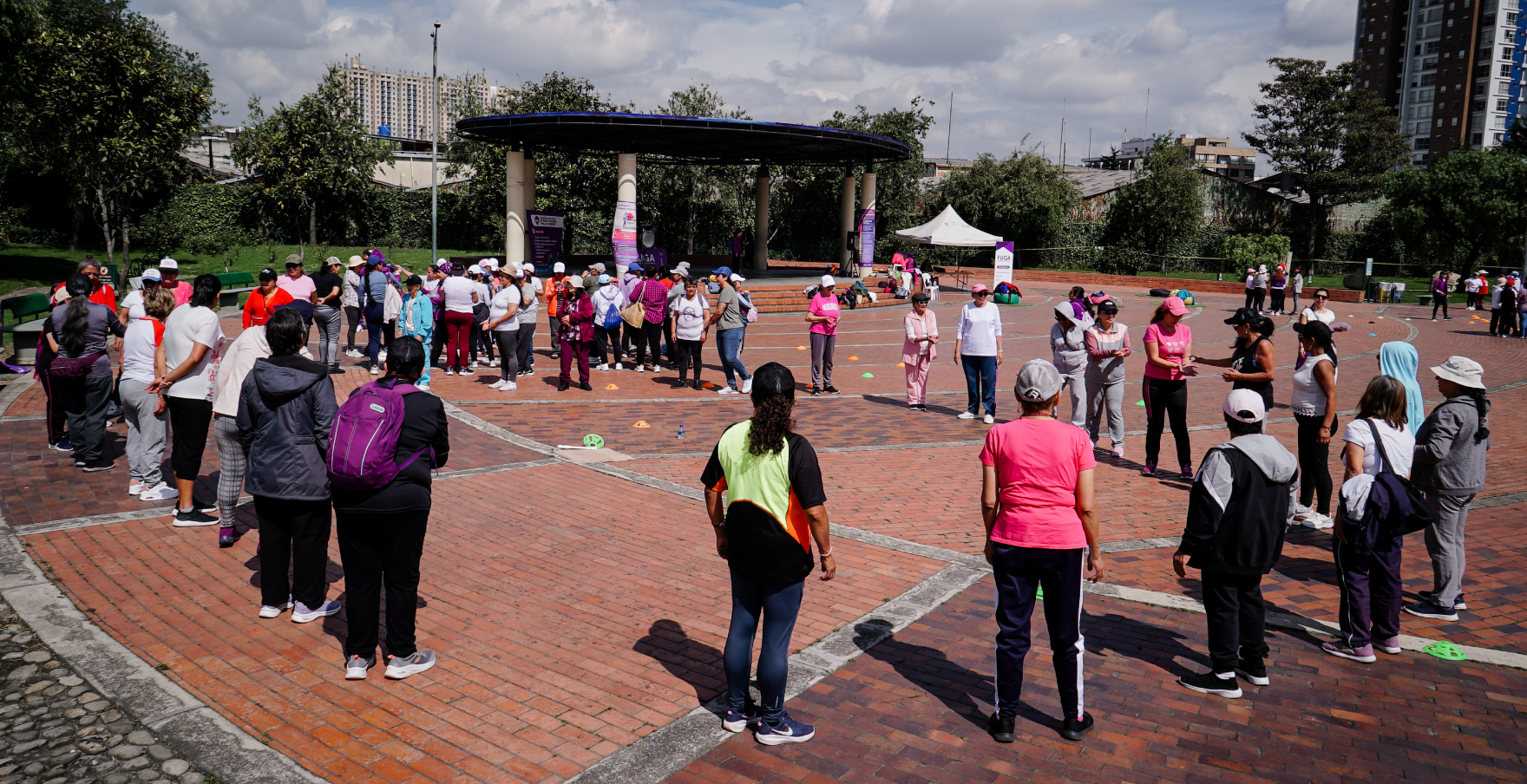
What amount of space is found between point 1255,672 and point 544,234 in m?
26.2

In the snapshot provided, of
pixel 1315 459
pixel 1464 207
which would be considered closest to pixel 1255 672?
pixel 1315 459

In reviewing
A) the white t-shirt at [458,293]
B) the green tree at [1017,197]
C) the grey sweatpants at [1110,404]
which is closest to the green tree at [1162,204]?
the green tree at [1017,197]

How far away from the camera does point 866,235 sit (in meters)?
33.2

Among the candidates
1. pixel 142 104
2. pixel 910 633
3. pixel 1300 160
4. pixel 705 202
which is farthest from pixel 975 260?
pixel 910 633

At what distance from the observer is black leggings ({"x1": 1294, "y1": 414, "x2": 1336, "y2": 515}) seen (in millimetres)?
7469

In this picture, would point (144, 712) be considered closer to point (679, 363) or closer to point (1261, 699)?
point (1261, 699)

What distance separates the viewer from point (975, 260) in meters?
50.6

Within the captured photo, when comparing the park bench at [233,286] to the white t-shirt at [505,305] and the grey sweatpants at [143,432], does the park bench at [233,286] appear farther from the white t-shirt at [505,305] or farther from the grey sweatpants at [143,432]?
the grey sweatpants at [143,432]

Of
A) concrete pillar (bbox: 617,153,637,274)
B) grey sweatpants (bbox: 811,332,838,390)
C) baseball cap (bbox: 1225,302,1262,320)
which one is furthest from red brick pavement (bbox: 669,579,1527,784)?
concrete pillar (bbox: 617,153,637,274)

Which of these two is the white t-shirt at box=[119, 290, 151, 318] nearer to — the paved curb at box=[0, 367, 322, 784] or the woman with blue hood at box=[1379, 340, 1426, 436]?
the paved curb at box=[0, 367, 322, 784]

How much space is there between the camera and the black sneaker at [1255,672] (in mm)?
4887

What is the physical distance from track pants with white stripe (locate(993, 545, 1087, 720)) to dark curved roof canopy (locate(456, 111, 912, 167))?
75.4 feet

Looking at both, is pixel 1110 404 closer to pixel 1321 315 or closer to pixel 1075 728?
pixel 1321 315

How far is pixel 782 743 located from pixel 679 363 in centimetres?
992
